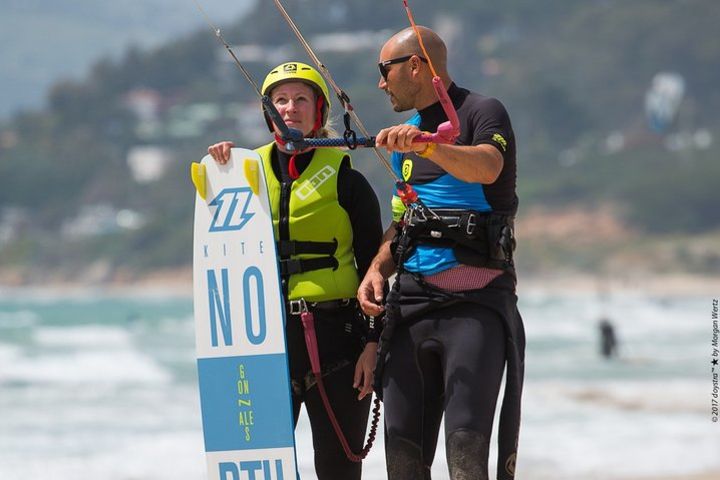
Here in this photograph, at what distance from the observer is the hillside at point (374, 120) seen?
104938 millimetres

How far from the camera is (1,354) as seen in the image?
3781 centimetres

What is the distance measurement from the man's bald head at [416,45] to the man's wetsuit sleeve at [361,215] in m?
0.56

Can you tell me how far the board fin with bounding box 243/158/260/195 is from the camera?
5.09m

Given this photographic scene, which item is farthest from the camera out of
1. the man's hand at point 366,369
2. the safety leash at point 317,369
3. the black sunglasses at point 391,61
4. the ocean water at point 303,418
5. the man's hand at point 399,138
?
the ocean water at point 303,418

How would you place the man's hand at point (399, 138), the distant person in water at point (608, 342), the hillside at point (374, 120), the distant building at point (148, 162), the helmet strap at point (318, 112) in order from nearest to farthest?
the man's hand at point (399, 138), the helmet strap at point (318, 112), the distant person in water at point (608, 342), the hillside at point (374, 120), the distant building at point (148, 162)

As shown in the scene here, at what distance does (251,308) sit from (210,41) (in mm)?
141477

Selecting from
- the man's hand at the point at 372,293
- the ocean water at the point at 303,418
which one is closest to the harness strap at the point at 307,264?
the man's hand at the point at 372,293

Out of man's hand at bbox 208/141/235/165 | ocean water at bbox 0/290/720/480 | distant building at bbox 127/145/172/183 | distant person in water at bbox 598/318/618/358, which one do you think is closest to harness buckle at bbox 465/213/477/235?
man's hand at bbox 208/141/235/165

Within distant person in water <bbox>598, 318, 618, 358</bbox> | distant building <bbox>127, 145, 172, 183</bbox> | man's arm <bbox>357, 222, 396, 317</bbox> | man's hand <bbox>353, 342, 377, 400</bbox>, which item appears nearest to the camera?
man's arm <bbox>357, 222, 396, 317</bbox>

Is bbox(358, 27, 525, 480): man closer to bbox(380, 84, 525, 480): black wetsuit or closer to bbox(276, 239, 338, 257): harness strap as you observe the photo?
bbox(380, 84, 525, 480): black wetsuit

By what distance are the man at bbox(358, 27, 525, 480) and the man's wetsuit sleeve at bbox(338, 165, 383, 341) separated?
31 cm

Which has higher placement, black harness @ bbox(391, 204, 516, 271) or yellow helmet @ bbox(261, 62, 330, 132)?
yellow helmet @ bbox(261, 62, 330, 132)

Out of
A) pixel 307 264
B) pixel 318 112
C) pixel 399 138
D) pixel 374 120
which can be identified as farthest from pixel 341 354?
pixel 374 120

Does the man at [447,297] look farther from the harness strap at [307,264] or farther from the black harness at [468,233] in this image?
the harness strap at [307,264]
